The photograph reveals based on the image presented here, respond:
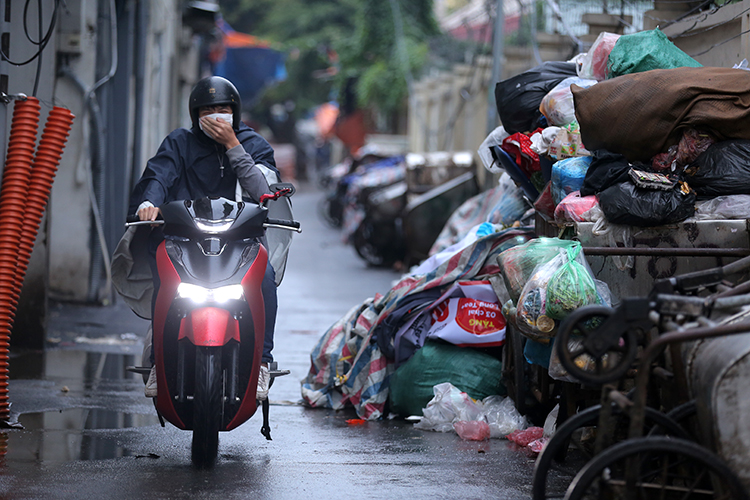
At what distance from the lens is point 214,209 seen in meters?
4.43

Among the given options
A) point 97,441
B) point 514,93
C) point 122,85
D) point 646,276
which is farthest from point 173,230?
point 122,85

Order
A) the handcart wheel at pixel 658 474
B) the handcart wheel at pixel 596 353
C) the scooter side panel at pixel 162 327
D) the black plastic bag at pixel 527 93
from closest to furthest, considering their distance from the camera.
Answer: the handcart wheel at pixel 658 474, the handcart wheel at pixel 596 353, the scooter side panel at pixel 162 327, the black plastic bag at pixel 527 93

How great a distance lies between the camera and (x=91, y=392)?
6.08 metres

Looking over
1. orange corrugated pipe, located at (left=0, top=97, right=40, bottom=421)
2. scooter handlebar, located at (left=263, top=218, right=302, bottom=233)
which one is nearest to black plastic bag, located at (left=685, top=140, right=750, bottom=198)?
scooter handlebar, located at (left=263, top=218, right=302, bottom=233)

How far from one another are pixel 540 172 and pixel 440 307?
43.9 inches

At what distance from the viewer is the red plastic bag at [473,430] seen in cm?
509

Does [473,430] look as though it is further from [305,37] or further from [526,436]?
[305,37]

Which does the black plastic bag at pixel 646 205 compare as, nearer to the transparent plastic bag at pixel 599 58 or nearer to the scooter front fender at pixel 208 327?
the transparent plastic bag at pixel 599 58

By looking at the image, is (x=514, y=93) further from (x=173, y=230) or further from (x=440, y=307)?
(x=173, y=230)

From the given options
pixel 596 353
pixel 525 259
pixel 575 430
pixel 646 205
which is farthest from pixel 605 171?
pixel 596 353

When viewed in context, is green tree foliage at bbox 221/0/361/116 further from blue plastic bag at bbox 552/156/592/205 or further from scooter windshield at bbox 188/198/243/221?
scooter windshield at bbox 188/198/243/221

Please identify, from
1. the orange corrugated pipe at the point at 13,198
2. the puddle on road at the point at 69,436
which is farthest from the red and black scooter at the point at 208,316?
the orange corrugated pipe at the point at 13,198

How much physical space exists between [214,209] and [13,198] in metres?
1.68

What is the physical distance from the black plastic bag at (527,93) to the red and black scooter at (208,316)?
7.81 ft
